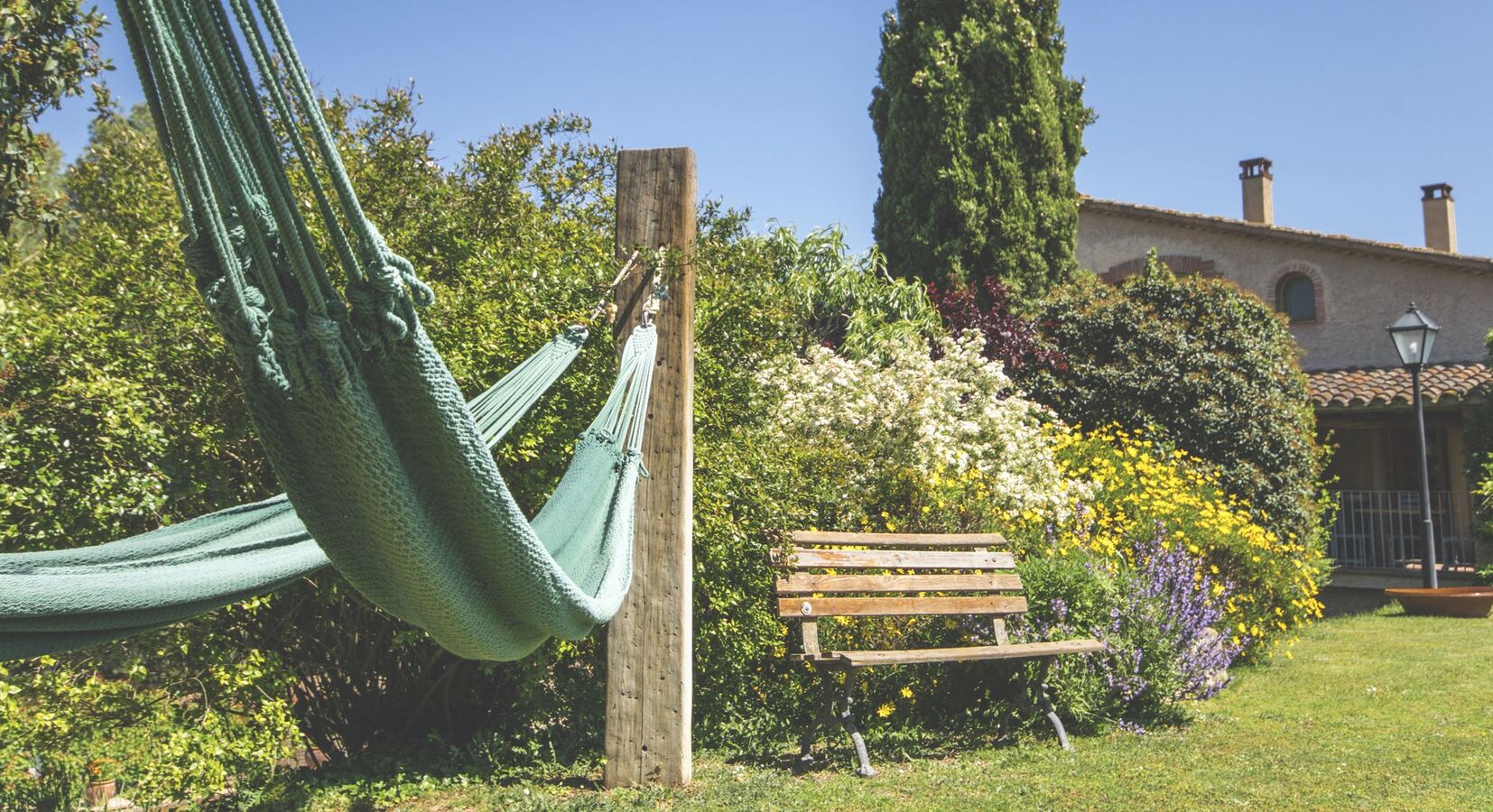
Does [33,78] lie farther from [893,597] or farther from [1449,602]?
[1449,602]

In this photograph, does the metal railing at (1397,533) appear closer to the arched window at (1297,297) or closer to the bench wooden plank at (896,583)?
the arched window at (1297,297)

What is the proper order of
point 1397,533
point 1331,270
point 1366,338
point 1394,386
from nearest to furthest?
point 1394,386 < point 1397,533 < point 1366,338 < point 1331,270

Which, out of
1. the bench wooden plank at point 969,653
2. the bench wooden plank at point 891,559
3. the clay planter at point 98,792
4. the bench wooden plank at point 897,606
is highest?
the bench wooden plank at point 891,559

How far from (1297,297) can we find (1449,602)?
6.93m

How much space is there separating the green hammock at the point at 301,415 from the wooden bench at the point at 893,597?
118 inches

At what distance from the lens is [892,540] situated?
6.20 m

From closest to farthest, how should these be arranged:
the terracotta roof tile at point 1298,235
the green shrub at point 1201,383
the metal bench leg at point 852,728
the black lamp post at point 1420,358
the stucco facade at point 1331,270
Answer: the metal bench leg at point 852,728 < the green shrub at point 1201,383 < the black lamp post at point 1420,358 < the terracotta roof tile at point 1298,235 < the stucco facade at point 1331,270

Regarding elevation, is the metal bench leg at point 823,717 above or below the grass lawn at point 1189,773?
above

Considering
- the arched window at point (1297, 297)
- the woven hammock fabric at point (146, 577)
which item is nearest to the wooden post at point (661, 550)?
the woven hammock fabric at point (146, 577)

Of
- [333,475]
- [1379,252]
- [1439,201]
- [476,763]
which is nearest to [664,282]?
[476,763]

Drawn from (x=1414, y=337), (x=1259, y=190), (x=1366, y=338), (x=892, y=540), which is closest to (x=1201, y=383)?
(x=1414, y=337)

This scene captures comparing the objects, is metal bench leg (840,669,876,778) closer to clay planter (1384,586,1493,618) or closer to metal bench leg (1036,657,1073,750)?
metal bench leg (1036,657,1073,750)

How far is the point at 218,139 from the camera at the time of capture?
1792 millimetres

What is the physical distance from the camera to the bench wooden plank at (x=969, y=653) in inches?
207
